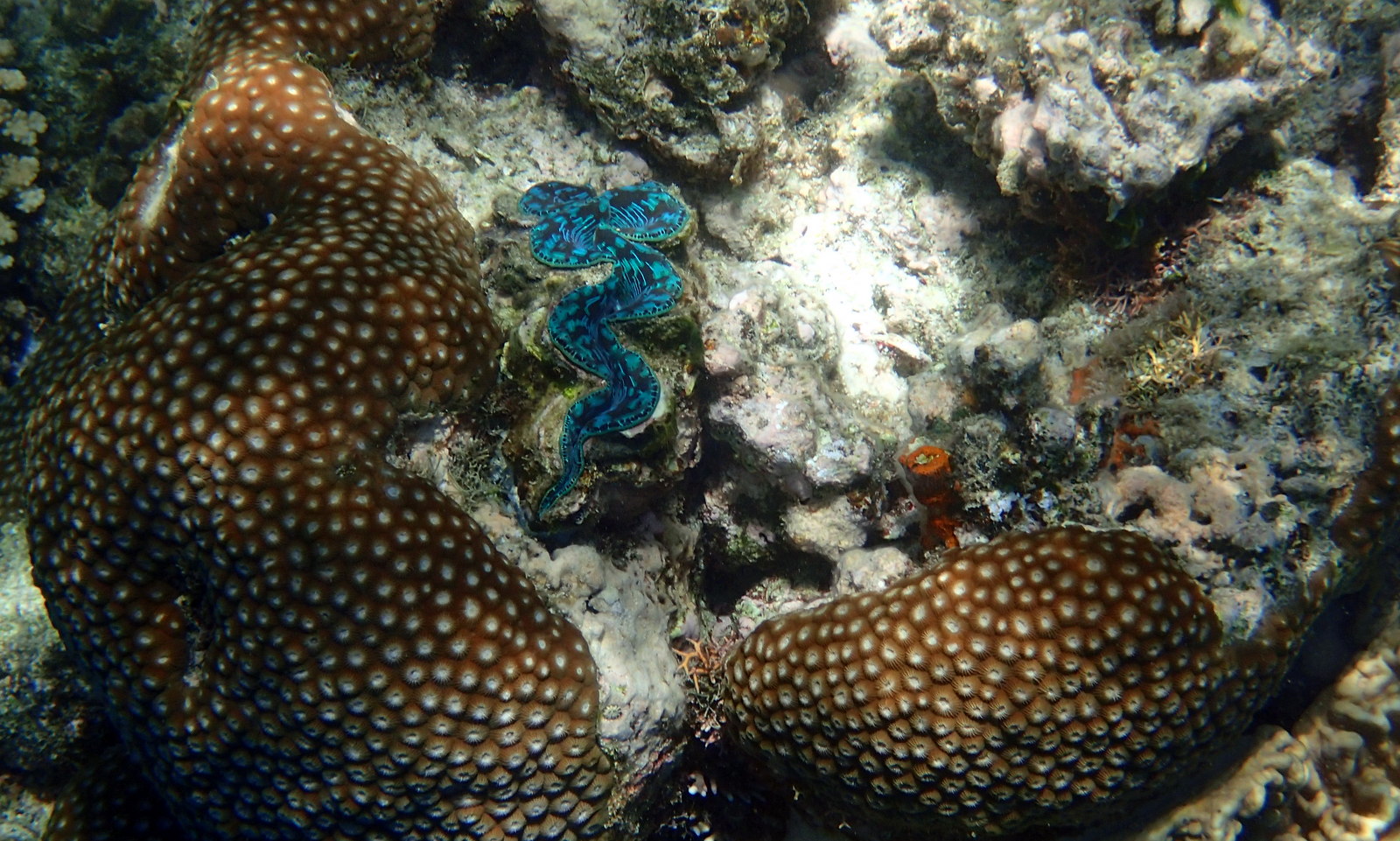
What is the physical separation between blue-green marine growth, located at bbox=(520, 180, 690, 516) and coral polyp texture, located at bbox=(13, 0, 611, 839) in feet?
1.60

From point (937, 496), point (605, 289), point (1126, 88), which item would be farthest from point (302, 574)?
point (1126, 88)

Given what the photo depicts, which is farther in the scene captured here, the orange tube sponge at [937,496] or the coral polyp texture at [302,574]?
the orange tube sponge at [937,496]

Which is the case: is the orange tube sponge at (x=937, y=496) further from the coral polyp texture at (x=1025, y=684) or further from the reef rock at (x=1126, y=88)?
the reef rock at (x=1126, y=88)

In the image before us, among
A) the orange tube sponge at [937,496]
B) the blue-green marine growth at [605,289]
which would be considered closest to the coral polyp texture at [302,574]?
the blue-green marine growth at [605,289]

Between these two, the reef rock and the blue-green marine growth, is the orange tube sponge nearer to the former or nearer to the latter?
the blue-green marine growth

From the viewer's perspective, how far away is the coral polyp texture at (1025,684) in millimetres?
2611

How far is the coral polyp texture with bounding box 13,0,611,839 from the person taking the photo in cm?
251

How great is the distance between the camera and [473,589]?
2678 mm

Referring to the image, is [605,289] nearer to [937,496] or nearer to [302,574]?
[302,574]

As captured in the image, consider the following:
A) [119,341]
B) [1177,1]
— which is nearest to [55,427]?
[119,341]

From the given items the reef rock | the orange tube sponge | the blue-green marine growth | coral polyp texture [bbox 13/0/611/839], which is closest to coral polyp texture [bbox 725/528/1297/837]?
the orange tube sponge

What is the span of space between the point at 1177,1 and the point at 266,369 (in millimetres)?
5018

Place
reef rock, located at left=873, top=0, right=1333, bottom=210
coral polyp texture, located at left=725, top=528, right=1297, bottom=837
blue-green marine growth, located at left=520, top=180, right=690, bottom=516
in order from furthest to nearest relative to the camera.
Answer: reef rock, located at left=873, top=0, right=1333, bottom=210 < blue-green marine growth, located at left=520, top=180, right=690, bottom=516 < coral polyp texture, located at left=725, top=528, right=1297, bottom=837

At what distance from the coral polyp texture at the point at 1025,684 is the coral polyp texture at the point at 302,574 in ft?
3.72
